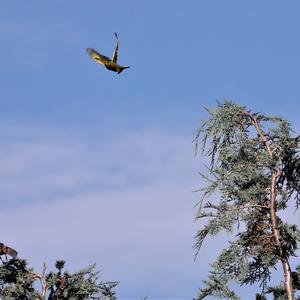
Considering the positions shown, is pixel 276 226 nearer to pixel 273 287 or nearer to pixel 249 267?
pixel 249 267

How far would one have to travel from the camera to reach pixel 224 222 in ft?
48.6

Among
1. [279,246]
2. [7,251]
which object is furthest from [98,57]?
[7,251]

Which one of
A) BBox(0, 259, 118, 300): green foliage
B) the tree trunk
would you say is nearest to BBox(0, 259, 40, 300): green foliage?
BBox(0, 259, 118, 300): green foliage

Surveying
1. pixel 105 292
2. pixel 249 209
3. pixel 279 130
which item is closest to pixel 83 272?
pixel 105 292

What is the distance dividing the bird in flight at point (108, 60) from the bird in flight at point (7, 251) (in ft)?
20.7

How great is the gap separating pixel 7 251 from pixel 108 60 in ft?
21.7

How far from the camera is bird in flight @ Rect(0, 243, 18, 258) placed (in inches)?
686

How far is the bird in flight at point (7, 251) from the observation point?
1742cm

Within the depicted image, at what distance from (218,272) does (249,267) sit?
69cm

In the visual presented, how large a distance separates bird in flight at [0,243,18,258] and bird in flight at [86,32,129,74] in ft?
20.7

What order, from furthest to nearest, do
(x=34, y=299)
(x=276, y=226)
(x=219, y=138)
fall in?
(x=34, y=299), (x=219, y=138), (x=276, y=226)

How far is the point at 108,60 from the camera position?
1345 centimetres

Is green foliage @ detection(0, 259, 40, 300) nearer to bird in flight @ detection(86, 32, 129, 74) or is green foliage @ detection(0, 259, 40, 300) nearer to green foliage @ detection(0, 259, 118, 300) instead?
green foliage @ detection(0, 259, 118, 300)

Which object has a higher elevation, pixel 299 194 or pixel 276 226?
pixel 299 194
